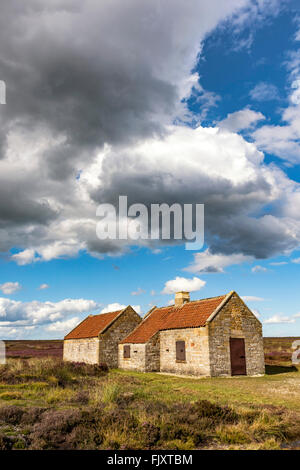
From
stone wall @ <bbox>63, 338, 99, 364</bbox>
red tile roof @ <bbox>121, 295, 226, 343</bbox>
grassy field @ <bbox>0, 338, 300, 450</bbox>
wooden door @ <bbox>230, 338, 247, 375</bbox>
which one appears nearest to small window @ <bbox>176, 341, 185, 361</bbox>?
red tile roof @ <bbox>121, 295, 226, 343</bbox>

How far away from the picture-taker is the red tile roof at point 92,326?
105 ft

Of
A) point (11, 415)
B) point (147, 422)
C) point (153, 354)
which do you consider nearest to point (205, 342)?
point (153, 354)

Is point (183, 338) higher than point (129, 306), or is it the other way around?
point (129, 306)

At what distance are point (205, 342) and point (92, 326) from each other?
15953 mm

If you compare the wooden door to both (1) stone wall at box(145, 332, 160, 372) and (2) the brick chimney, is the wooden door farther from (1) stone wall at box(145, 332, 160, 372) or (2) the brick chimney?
(2) the brick chimney

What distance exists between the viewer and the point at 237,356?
75.7ft

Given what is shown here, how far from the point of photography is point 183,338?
946 inches

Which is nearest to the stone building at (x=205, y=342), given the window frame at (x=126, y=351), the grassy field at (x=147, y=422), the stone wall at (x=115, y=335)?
the window frame at (x=126, y=351)

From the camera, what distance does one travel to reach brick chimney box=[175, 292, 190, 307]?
29.1 metres

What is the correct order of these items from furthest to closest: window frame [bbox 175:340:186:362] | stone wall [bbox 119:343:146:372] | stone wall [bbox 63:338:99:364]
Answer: stone wall [bbox 63:338:99:364] → stone wall [bbox 119:343:146:372] → window frame [bbox 175:340:186:362]

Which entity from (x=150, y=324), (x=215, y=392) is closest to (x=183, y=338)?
(x=150, y=324)
